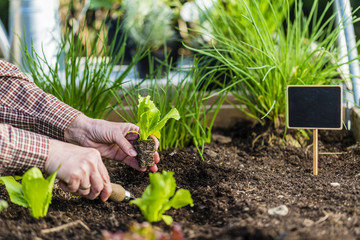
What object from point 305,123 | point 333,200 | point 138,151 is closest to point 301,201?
point 333,200

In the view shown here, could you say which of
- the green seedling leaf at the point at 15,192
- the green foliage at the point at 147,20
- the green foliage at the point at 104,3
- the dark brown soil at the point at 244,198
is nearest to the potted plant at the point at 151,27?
the green foliage at the point at 147,20

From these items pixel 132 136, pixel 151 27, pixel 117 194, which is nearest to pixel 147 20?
pixel 151 27

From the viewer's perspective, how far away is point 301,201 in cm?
121

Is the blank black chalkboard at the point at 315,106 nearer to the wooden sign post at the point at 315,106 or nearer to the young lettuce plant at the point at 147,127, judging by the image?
the wooden sign post at the point at 315,106

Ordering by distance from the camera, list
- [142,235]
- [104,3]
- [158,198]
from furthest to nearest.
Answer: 1. [104,3]
2. [158,198]
3. [142,235]

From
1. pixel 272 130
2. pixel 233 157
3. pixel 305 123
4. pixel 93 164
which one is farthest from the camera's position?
pixel 272 130

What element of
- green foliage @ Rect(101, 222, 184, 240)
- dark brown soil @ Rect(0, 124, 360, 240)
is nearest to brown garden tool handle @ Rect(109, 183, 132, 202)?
dark brown soil @ Rect(0, 124, 360, 240)

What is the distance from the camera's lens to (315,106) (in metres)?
1.44

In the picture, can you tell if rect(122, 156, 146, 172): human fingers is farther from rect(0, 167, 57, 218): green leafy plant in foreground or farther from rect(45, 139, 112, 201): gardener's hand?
rect(0, 167, 57, 218): green leafy plant in foreground

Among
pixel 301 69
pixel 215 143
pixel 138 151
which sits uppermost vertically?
pixel 301 69

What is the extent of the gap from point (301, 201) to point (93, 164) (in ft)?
1.91

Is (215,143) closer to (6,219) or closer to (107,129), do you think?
(107,129)

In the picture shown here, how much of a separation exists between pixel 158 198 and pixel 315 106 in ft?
2.26

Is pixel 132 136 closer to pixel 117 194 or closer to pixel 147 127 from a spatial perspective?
pixel 147 127
